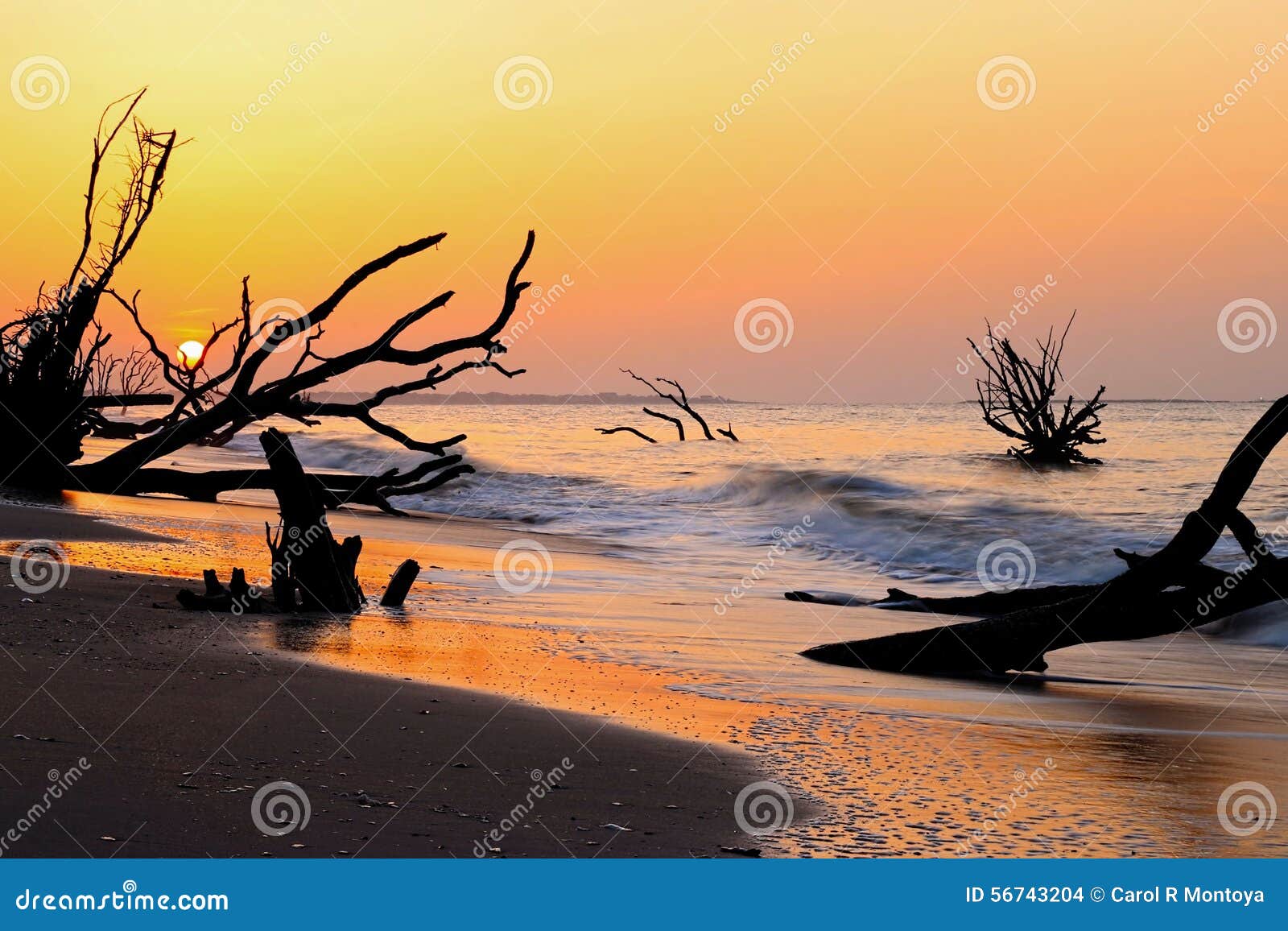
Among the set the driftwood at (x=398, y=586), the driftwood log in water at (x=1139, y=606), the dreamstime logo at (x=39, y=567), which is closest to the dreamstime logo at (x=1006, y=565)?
→ the driftwood log in water at (x=1139, y=606)

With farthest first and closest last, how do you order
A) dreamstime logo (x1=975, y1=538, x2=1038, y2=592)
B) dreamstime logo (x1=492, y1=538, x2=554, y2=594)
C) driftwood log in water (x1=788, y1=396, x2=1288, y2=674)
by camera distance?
dreamstime logo (x1=975, y1=538, x2=1038, y2=592), dreamstime logo (x1=492, y1=538, x2=554, y2=594), driftwood log in water (x1=788, y1=396, x2=1288, y2=674)

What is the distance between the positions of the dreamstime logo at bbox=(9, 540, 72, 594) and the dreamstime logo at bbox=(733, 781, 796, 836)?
16.3 ft

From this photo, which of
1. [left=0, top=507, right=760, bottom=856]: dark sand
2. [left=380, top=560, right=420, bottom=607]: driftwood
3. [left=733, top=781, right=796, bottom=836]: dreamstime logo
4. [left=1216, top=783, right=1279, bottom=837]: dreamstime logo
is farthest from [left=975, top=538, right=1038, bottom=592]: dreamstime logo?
[left=733, top=781, right=796, bottom=836]: dreamstime logo

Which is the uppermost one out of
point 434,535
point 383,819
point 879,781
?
point 879,781

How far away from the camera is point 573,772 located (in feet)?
15.8

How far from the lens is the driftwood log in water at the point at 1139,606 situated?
7113 mm

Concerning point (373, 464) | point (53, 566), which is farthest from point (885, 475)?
point (53, 566)

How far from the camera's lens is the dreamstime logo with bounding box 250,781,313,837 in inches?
148

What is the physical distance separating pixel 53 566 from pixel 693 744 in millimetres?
5362

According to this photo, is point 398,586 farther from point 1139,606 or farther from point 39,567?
point 1139,606

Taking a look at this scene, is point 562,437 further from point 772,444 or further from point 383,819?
point 383,819
